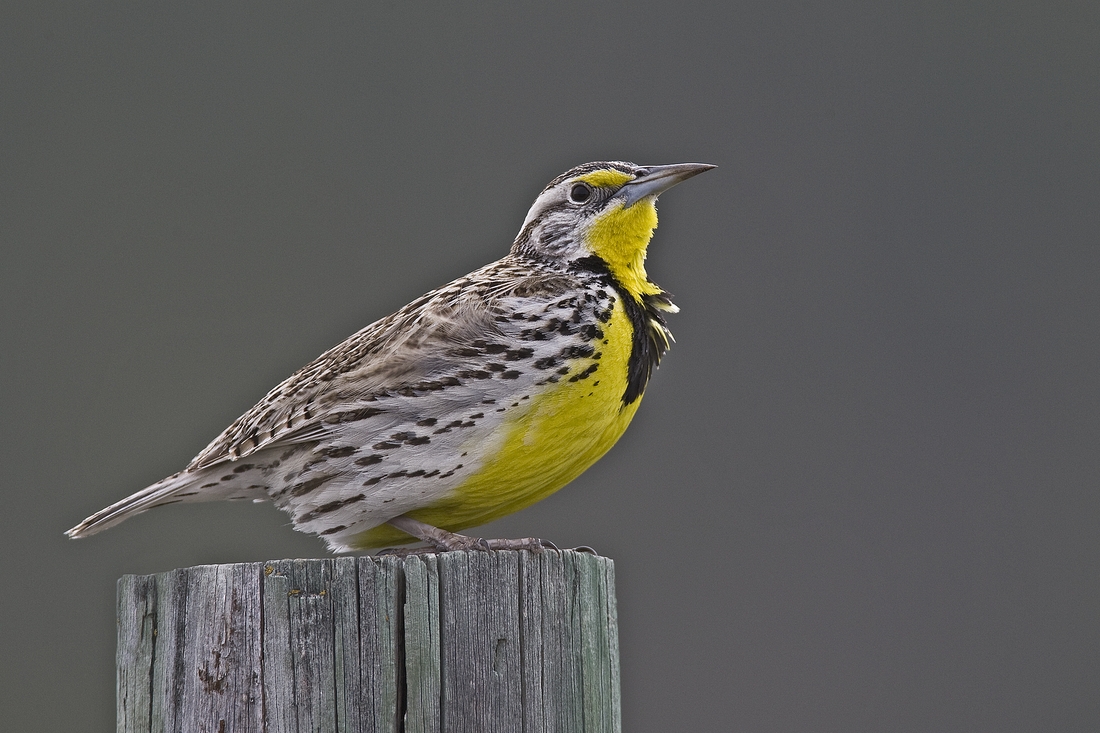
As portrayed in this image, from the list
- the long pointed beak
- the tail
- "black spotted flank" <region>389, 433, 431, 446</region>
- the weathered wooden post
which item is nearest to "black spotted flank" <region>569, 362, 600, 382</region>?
"black spotted flank" <region>389, 433, 431, 446</region>

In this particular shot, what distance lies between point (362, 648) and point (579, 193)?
5.74 feet

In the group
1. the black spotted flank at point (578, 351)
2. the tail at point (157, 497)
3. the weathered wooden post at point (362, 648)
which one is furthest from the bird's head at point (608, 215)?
the weathered wooden post at point (362, 648)

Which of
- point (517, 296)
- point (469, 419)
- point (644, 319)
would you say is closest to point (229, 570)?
point (469, 419)

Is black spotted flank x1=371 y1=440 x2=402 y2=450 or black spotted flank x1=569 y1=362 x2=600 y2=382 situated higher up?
black spotted flank x1=569 y1=362 x2=600 y2=382

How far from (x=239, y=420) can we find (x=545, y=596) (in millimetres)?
1408

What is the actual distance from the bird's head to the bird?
103mm

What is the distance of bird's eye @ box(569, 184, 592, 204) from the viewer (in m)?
3.62

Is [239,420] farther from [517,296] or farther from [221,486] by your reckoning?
[517,296]

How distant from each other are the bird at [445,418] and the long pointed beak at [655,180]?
0.27 meters

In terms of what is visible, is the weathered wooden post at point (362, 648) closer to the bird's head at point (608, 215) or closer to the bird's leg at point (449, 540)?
the bird's leg at point (449, 540)

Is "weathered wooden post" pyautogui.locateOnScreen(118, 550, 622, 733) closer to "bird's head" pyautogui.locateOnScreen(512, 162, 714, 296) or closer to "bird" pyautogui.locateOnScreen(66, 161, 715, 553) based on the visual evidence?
"bird" pyautogui.locateOnScreen(66, 161, 715, 553)

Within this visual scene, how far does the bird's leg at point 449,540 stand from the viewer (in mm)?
2773

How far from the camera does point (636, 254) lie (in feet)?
11.7

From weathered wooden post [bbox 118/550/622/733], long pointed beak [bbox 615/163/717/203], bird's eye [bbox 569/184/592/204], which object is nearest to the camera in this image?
weathered wooden post [bbox 118/550/622/733]
